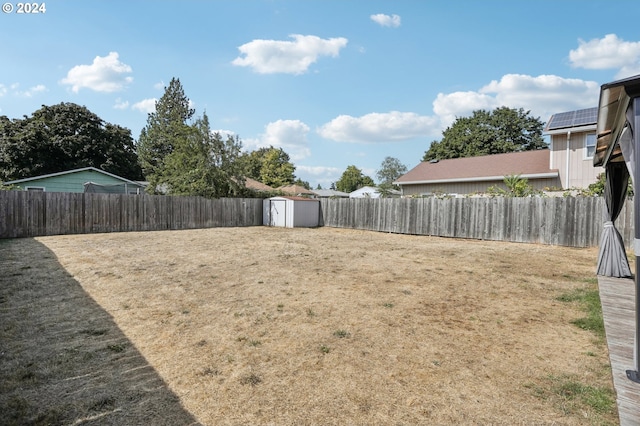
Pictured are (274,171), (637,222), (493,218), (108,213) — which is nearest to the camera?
(637,222)

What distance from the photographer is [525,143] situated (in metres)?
30.7

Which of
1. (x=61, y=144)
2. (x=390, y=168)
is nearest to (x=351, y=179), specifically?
(x=390, y=168)

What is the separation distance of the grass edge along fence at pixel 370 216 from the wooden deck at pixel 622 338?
5714 mm

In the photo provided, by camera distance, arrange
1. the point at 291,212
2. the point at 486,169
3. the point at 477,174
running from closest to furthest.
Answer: the point at 291,212, the point at 477,174, the point at 486,169

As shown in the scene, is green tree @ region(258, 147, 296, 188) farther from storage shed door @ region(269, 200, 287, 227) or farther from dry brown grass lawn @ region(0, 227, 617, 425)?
dry brown grass lawn @ region(0, 227, 617, 425)

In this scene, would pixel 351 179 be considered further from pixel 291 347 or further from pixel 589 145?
pixel 291 347

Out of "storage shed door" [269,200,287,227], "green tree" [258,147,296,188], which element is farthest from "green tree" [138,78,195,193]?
"storage shed door" [269,200,287,227]

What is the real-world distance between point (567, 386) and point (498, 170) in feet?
56.5

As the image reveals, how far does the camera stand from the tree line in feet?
61.4

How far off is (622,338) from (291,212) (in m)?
14.7

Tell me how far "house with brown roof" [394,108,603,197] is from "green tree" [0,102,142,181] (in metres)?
24.4

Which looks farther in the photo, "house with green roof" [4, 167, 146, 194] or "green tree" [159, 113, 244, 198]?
"green tree" [159, 113, 244, 198]

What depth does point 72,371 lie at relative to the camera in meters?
2.61

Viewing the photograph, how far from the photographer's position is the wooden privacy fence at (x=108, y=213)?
Result: 11203mm
